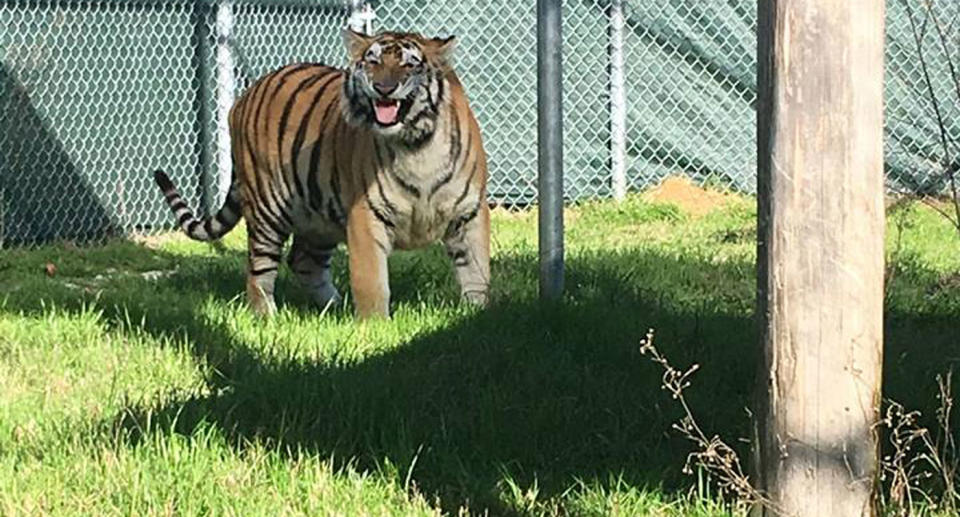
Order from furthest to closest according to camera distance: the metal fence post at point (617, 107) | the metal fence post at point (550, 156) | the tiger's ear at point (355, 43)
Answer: the metal fence post at point (617, 107) < the tiger's ear at point (355, 43) < the metal fence post at point (550, 156)

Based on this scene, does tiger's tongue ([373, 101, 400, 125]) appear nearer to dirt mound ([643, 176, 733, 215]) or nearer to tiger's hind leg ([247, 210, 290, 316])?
tiger's hind leg ([247, 210, 290, 316])

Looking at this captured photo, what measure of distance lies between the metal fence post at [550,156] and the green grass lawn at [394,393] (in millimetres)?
230

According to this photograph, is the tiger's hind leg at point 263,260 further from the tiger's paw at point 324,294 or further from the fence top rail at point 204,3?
the fence top rail at point 204,3

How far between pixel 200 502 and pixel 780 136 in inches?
72.3

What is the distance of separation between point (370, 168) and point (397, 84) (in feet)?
1.49

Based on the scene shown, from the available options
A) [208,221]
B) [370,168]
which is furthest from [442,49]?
[208,221]

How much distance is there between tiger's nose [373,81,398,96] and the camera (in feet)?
23.7

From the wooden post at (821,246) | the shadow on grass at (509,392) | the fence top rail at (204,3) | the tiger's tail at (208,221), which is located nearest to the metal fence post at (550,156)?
the shadow on grass at (509,392)

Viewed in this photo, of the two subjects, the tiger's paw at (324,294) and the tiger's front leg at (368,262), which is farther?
the tiger's paw at (324,294)

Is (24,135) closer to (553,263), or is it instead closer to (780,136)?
(553,263)

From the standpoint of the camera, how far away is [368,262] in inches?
293

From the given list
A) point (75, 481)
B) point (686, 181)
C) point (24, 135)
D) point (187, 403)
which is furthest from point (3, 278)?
point (686, 181)

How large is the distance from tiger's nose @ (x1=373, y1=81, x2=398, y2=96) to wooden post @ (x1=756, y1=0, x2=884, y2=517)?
3.56 m

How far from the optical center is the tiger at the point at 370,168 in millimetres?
7375
